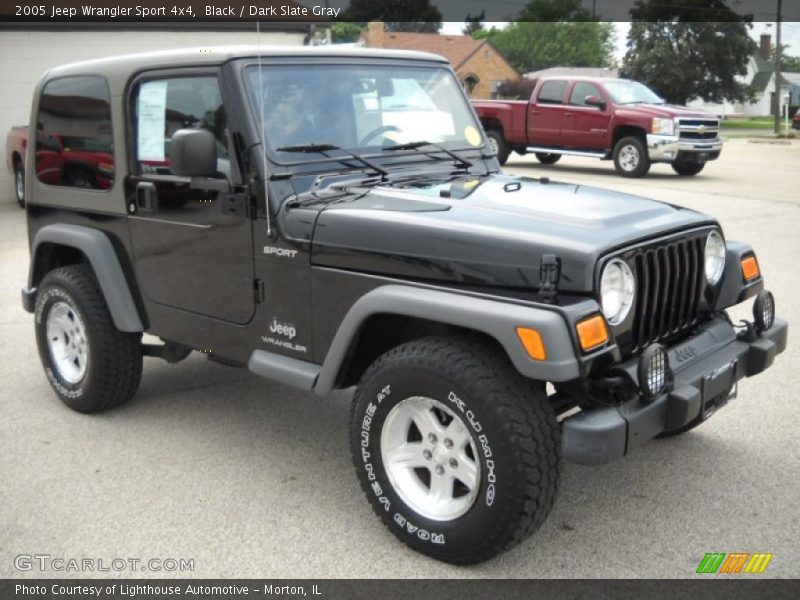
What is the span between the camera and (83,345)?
4.93 m

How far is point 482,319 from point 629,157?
50.6 feet

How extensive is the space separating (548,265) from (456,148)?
5.41ft

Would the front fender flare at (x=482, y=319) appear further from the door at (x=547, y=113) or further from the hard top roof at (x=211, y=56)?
the door at (x=547, y=113)

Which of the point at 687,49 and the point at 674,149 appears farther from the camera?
the point at 687,49

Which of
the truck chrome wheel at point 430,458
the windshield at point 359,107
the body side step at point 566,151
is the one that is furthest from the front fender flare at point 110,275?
the body side step at point 566,151

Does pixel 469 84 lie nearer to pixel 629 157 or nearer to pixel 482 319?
pixel 629 157

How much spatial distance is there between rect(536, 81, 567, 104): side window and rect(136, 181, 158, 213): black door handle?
Result: 600 inches

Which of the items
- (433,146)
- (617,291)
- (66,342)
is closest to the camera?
(617,291)

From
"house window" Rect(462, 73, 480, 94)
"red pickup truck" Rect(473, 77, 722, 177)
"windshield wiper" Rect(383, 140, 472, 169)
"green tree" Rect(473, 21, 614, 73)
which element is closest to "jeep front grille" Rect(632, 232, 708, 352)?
"windshield wiper" Rect(383, 140, 472, 169)

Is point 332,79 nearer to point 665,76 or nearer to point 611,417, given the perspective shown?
point 611,417

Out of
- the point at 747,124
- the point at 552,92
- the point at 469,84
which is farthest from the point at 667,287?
the point at 747,124

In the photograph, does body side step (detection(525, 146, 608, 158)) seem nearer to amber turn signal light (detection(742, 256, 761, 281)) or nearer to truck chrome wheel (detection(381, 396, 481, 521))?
amber turn signal light (detection(742, 256, 761, 281))

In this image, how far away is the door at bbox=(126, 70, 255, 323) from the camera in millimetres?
3967

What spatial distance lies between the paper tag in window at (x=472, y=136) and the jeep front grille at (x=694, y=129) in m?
13.4
